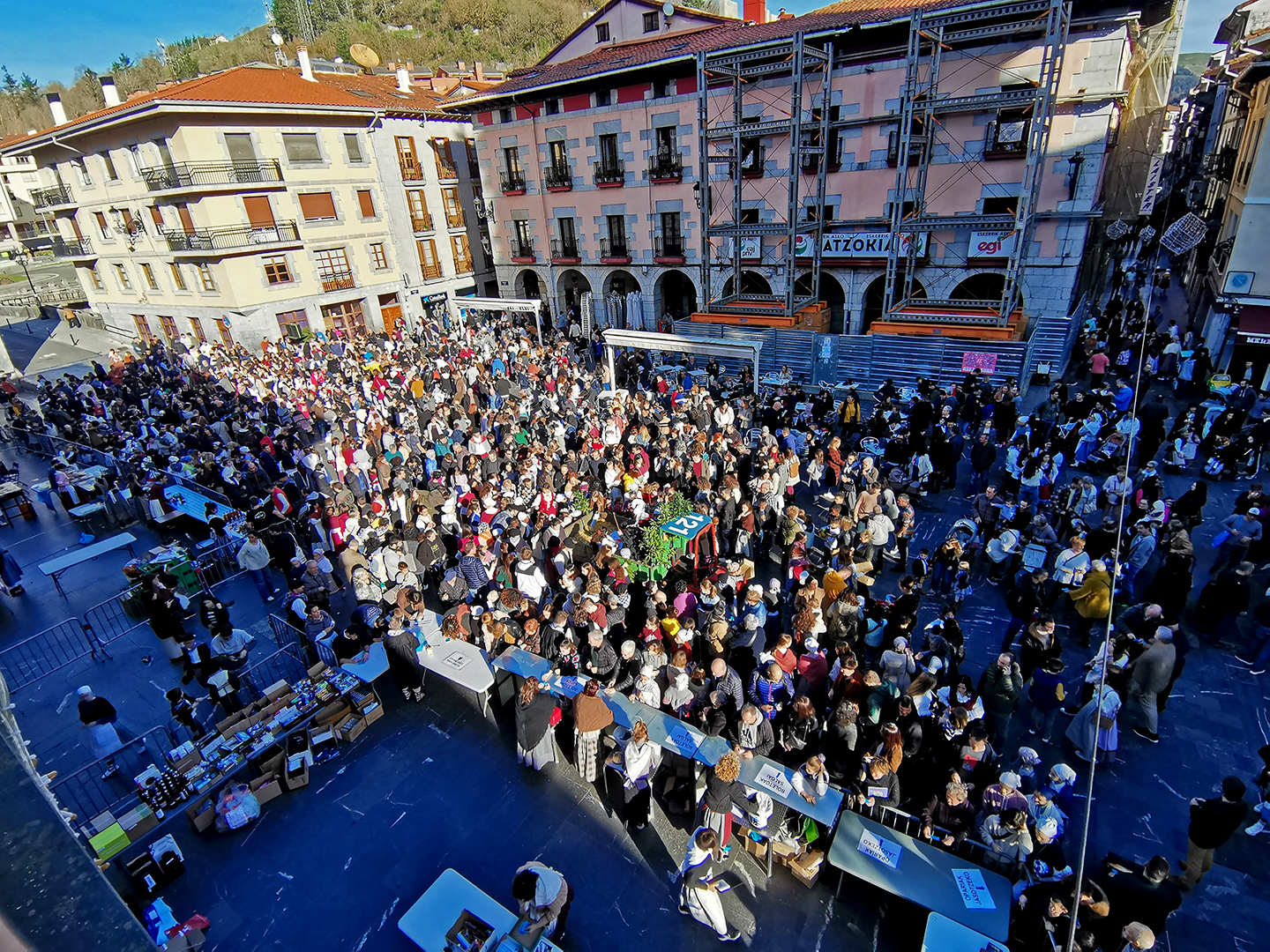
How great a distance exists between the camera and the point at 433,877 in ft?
21.2

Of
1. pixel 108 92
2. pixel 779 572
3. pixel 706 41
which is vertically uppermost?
pixel 108 92

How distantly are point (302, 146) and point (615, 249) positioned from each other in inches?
585

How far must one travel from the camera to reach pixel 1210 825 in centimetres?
557

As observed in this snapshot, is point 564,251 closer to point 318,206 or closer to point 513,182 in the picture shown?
point 513,182

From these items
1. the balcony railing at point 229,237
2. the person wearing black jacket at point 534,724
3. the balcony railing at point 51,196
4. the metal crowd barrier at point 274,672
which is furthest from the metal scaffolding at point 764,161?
the balcony railing at point 51,196

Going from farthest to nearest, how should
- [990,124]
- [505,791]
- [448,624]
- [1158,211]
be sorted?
[1158,211] < [990,124] < [448,624] < [505,791]

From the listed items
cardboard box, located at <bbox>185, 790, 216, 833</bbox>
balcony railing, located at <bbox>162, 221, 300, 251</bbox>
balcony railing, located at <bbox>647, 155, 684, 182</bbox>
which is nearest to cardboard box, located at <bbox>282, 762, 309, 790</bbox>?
cardboard box, located at <bbox>185, 790, 216, 833</bbox>

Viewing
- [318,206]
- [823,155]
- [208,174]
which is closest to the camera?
[823,155]

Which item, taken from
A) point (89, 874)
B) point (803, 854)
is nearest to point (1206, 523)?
point (803, 854)

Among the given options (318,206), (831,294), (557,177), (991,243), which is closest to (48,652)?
(318,206)

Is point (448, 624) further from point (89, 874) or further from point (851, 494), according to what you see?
point (89, 874)

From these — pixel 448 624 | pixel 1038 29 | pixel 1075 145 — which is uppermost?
pixel 1038 29

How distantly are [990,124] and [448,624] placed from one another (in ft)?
69.6

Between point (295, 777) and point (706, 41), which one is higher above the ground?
point (706, 41)
